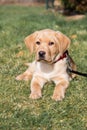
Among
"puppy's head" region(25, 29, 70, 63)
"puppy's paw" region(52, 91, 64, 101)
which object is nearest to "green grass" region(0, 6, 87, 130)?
"puppy's paw" region(52, 91, 64, 101)

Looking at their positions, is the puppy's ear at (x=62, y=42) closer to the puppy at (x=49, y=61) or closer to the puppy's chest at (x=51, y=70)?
the puppy at (x=49, y=61)

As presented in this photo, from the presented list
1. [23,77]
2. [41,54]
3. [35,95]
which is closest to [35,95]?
[35,95]

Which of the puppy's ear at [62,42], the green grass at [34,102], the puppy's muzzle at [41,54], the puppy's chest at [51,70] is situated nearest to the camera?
the green grass at [34,102]

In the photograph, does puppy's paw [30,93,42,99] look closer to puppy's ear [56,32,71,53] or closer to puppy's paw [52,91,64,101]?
puppy's paw [52,91,64,101]

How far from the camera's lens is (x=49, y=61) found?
5.66 m

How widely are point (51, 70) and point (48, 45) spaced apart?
493mm

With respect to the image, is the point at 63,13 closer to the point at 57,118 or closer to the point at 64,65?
the point at 64,65

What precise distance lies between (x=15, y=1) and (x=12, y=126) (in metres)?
19.8

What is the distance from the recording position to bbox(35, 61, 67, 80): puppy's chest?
19.3ft

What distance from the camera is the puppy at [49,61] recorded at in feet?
18.0

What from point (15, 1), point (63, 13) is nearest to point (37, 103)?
point (63, 13)

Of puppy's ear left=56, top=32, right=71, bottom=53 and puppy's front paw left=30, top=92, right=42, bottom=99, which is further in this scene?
puppy's ear left=56, top=32, right=71, bottom=53

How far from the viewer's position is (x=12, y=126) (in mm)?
4520

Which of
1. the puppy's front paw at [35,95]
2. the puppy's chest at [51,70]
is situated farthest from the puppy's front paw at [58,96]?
the puppy's chest at [51,70]
